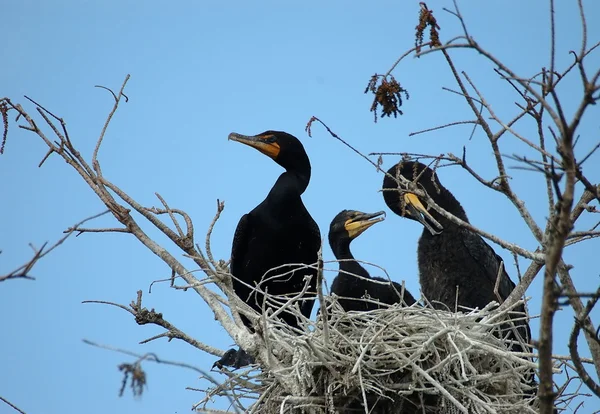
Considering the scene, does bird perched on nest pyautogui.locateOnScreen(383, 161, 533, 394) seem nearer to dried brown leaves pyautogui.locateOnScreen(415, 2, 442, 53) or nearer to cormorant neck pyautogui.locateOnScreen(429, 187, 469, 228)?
cormorant neck pyautogui.locateOnScreen(429, 187, 469, 228)

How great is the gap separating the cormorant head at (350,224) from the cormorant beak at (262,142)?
0.71 m

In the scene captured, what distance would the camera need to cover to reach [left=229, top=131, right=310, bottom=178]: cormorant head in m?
6.49

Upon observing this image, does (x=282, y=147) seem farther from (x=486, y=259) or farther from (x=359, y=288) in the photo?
(x=486, y=259)

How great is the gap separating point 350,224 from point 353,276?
1.87ft

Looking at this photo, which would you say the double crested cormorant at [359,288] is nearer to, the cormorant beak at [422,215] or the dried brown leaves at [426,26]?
the cormorant beak at [422,215]

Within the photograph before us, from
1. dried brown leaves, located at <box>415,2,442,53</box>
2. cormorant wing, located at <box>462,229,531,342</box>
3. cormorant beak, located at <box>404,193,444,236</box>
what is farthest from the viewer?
cormorant beak, located at <box>404,193,444,236</box>

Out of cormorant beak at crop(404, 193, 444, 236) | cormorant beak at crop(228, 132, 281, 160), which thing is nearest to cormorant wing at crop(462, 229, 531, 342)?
cormorant beak at crop(404, 193, 444, 236)

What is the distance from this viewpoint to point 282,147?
255 inches

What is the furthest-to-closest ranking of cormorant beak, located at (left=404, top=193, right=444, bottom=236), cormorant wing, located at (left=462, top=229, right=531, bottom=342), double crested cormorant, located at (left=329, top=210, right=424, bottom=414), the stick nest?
1. cormorant beak, located at (left=404, top=193, right=444, bottom=236)
2. cormorant wing, located at (left=462, top=229, right=531, bottom=342)
3. double crested cormorant, located at (left=329, top=210, right=424, bottom=414)
4. the stick nest

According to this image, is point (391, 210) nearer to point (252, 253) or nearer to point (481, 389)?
point (252, 253)

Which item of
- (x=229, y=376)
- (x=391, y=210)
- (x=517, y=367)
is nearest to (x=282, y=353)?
→ (x=229, y=376)

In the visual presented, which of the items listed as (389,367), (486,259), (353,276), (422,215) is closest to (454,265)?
(486,259)

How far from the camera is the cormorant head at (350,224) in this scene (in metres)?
6.47

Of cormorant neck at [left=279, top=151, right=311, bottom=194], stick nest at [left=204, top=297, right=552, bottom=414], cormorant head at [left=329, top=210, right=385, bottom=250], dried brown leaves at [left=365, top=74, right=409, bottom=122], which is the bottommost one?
stick nest at [left=204, top=297, right=552, bottom=414]
